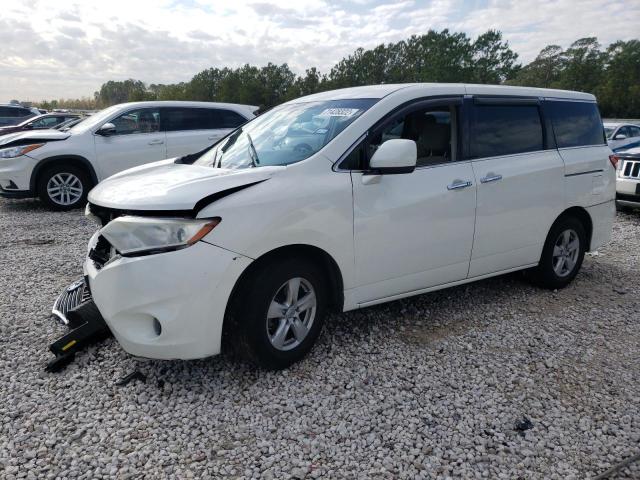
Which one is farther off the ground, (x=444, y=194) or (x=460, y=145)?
(x=460, y=145)

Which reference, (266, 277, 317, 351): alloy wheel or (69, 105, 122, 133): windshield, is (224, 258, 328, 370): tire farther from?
(69, 105, 122, 133): windshield

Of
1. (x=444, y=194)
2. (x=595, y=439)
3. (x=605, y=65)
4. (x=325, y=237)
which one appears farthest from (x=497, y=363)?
(x=605, y=65)

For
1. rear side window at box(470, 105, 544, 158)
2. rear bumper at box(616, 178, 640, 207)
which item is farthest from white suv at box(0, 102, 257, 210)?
rear bumper at box(616, 178, 640, 207)

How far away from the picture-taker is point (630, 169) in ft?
27.6

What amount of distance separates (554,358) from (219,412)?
2335 millimetres

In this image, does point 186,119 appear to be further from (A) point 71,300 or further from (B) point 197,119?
(A) point 71,300

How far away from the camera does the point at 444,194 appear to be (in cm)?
364

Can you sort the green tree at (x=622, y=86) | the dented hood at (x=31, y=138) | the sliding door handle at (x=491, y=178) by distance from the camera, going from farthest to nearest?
the green tree at (x=622, y=86) → the dented hood at (x=31, y=138) → the sliding door handle at (x=491, y=178)

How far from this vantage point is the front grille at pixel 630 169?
327 inches

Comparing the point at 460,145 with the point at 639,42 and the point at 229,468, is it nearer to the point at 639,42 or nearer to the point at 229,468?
the point at 229,468

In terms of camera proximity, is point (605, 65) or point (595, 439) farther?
point (605, 65)

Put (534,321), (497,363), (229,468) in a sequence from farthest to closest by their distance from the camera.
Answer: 1. (534,321)
2. (497,363)
3. (229,468)

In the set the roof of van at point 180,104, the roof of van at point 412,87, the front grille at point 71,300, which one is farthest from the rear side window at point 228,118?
the front grille at point 71,300

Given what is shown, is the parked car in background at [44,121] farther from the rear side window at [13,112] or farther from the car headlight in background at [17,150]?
the car headlight in background at [17,150]
